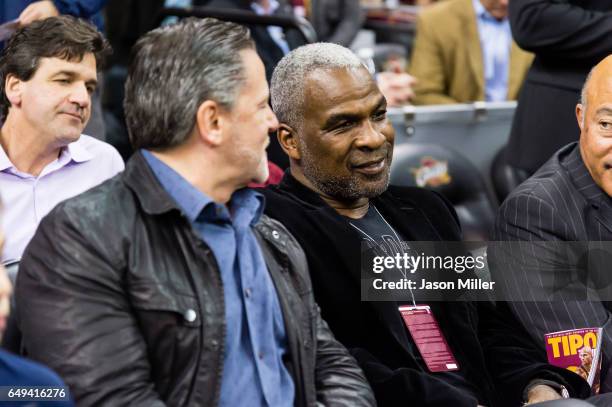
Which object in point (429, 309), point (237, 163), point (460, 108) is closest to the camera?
point (237, 163)

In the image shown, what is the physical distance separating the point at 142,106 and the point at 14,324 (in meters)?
0.52

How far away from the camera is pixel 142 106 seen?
2.09 m

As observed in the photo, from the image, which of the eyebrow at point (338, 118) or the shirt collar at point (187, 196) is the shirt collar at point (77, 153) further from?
the shirt collar at point (187, 196)

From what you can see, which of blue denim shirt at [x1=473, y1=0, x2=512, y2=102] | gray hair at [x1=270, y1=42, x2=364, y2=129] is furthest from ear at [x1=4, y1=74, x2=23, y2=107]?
blue denim shirt at [x1=473, y1=0, x2=512, y2=102]

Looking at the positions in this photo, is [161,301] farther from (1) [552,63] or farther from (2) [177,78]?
(1) [552,63]

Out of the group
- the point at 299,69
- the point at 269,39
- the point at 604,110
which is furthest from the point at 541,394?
the point at 269,39

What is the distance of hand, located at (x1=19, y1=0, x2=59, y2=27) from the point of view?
3.57 m

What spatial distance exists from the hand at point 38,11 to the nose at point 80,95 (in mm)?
648

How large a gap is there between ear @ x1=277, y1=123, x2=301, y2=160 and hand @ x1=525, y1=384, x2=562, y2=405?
2.85ft

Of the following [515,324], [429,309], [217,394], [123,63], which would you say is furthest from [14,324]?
[123,63]

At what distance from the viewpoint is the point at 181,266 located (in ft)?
6.63

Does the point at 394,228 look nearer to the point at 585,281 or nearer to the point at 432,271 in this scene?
the point at 432,271

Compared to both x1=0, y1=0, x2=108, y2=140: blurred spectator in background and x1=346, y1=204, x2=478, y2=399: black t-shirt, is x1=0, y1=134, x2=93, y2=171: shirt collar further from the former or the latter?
x1=346, y1=204, x2=478, y2=399: black t-shirt

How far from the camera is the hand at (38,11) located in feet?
11.7
